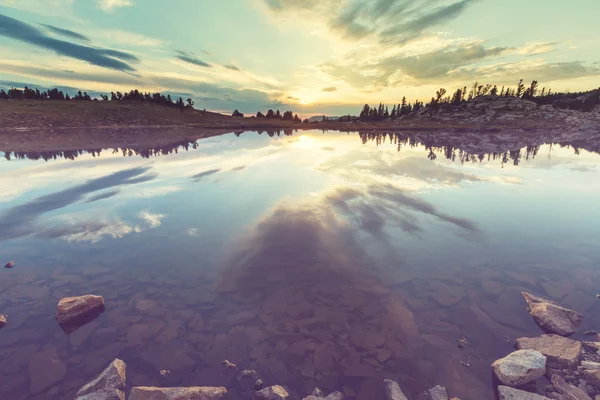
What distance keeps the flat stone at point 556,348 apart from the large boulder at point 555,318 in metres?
0.59

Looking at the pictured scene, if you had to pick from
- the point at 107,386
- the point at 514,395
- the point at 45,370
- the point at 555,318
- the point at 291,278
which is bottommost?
the point at 45,370

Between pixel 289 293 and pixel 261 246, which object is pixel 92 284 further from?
pixel 289 293

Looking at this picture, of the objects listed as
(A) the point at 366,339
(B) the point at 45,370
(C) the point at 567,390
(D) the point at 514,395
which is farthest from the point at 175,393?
(C) the point at 567,390

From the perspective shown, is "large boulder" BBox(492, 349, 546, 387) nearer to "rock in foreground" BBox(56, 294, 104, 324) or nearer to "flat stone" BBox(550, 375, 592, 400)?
"flat stone" BBox(550, 375, 592, 400)

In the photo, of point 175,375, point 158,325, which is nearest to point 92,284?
point 158,325

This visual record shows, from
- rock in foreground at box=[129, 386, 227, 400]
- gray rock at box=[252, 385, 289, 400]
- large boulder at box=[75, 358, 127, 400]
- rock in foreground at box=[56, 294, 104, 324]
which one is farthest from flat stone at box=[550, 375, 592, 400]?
rock in foreground at box=[56, 294, 104, 324]

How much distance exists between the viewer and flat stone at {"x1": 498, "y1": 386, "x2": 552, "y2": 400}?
21.1 ft

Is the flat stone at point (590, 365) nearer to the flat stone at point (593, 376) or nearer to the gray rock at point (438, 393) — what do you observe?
the flat stone at point (593, 376)

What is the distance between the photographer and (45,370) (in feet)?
24.7

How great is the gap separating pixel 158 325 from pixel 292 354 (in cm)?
491

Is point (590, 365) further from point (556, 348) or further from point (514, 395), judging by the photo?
point (514, 395)

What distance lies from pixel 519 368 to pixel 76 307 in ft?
47.0

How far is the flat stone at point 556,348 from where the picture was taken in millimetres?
7511

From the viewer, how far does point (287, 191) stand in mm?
23781
